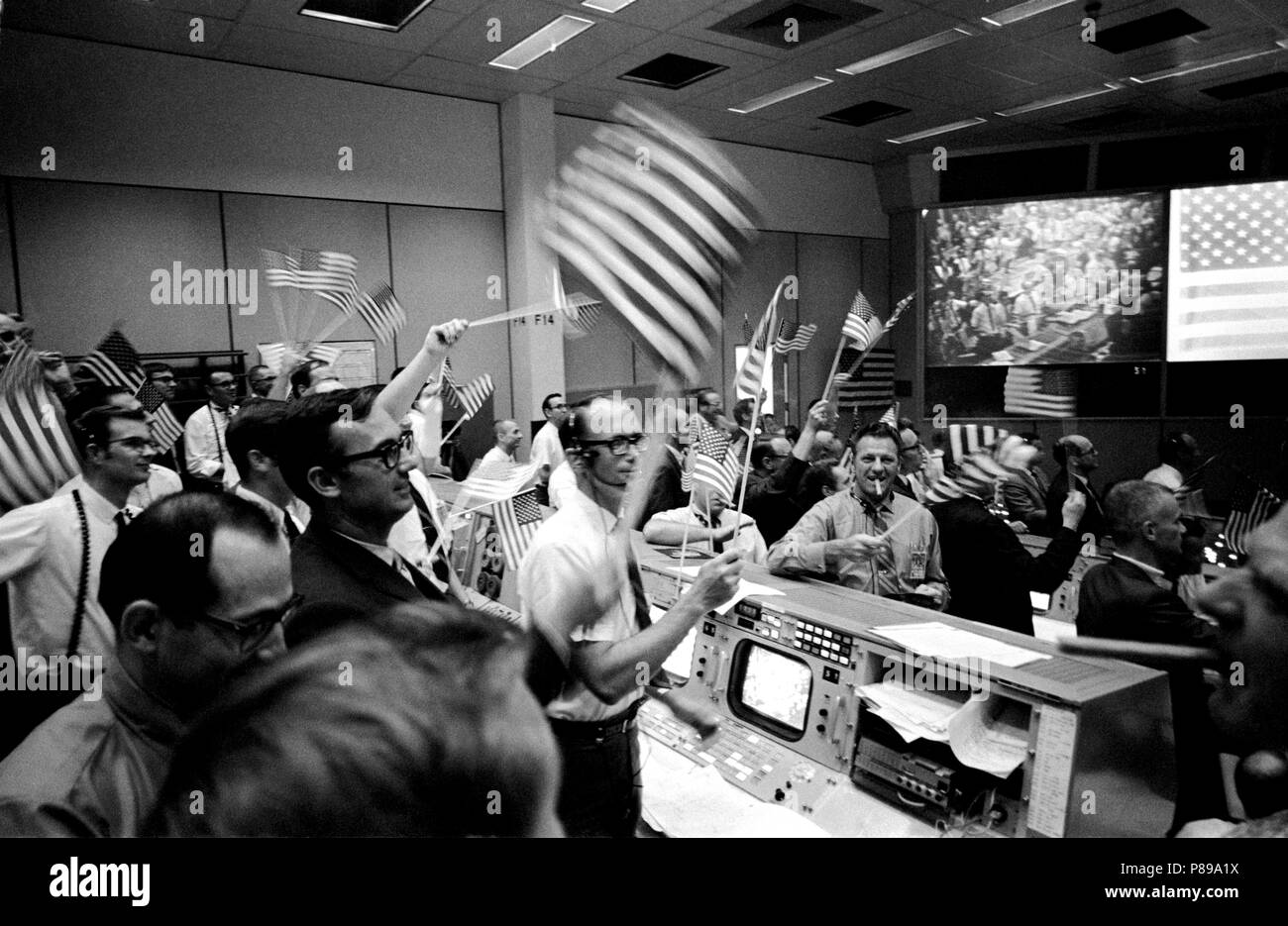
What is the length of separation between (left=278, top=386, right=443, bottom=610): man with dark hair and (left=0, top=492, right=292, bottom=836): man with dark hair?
152 mm

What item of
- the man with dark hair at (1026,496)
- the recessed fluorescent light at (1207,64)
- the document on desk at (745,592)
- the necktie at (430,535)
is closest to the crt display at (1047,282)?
the recessed fluorescent light at (1207,64)

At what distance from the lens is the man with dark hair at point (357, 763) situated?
62 centimetres

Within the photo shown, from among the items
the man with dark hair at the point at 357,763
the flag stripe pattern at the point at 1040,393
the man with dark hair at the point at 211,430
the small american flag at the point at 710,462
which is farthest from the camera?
the flag stripe pattern at the point at 1040,393

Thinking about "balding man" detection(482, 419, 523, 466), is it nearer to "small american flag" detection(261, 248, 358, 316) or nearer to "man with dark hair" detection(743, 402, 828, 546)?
"small american flag" detection(261, 248, 358, 316)

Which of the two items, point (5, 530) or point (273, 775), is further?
point (5, 530)

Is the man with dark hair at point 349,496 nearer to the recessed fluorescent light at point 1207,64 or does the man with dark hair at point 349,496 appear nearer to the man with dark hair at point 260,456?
the man with dark hair at point 260,456

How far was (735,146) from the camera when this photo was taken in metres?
2.11

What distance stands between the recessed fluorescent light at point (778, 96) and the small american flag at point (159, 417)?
1603mm

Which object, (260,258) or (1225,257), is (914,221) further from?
(260,258)

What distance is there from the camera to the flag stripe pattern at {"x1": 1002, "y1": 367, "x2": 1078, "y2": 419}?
15.4ft

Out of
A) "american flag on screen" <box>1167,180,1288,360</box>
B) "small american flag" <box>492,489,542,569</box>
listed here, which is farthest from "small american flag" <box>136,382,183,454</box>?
"american flag on screen" <box>1167,180,1288,360</box>

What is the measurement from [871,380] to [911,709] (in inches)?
190
